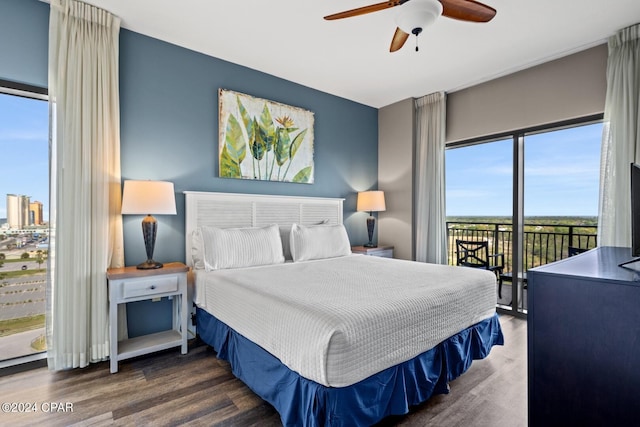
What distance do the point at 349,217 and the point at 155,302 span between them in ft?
9.03

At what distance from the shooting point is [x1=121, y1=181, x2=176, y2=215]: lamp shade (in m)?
2.55

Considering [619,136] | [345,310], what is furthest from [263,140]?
[619,136]

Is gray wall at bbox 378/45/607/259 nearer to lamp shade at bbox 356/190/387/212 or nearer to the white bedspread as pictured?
lamp shade at bbox 356/190/387/212

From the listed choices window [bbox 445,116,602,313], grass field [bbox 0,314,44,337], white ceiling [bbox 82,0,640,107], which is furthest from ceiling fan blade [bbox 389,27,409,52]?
grass field [bbox 0,314,44,337]

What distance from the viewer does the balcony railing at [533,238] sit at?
3.98 metres

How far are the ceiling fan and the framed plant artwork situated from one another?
1712 mm

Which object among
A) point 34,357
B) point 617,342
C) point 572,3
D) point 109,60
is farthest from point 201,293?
point 572,3

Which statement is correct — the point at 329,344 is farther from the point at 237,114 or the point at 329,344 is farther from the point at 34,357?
the point at 237,114

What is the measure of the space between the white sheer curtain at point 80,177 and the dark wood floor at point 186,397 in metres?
0.29

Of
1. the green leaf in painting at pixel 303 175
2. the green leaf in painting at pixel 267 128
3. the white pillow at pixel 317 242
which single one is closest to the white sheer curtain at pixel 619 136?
the white pillow at pixel 317 242

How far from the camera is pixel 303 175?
4.11m

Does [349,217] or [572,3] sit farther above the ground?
[572,3]

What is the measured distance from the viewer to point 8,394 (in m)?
2.12

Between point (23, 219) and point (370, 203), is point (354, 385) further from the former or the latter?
point (370, 203)
